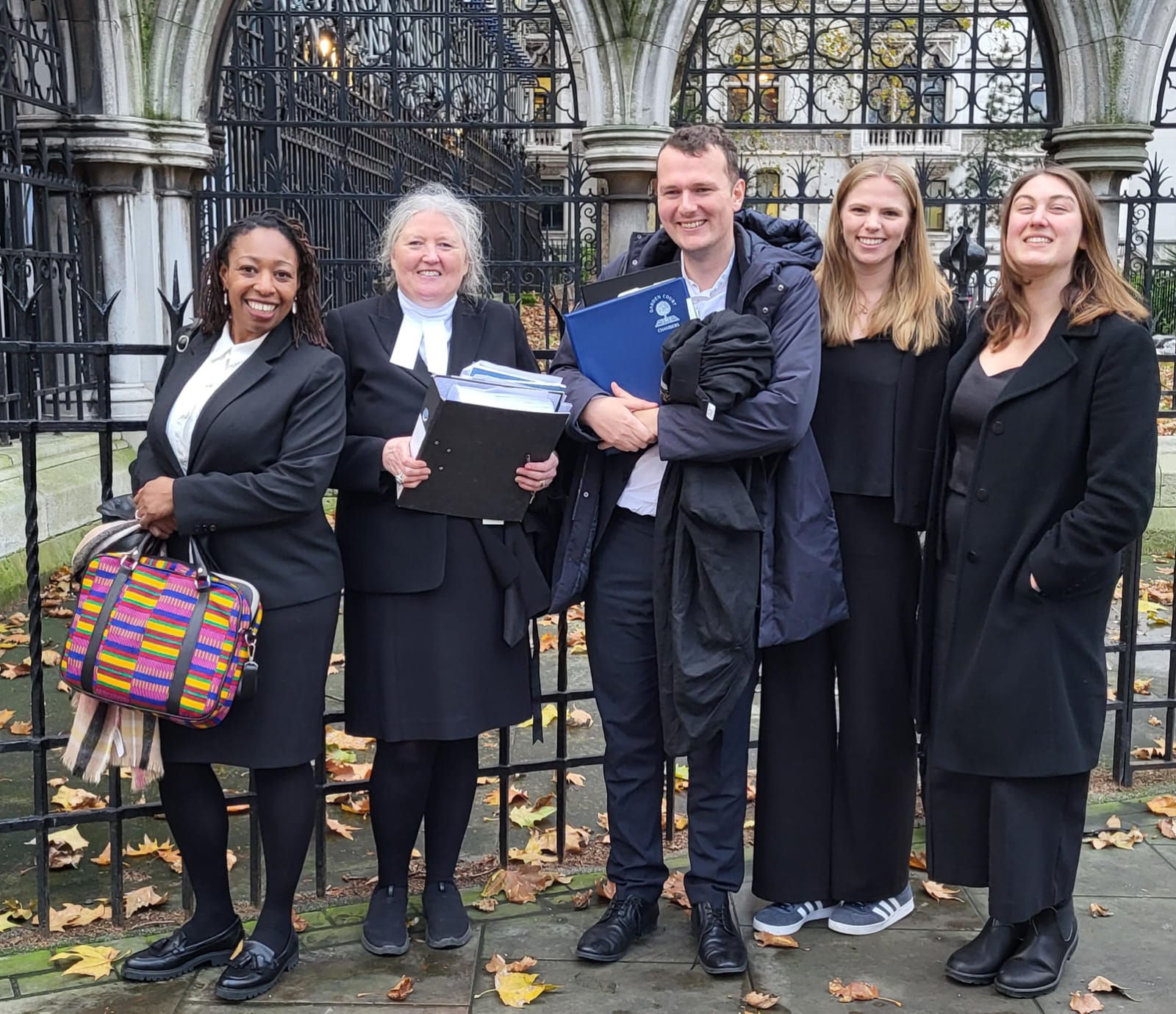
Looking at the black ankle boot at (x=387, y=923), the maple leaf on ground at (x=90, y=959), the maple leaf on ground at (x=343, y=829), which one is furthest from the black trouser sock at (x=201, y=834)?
the maple leaf on ground at (x=343, y=829)

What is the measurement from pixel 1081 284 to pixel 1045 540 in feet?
2.04

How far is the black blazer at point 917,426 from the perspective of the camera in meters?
3.28

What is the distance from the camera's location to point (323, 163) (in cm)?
1094

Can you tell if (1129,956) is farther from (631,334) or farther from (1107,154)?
(1107,154)

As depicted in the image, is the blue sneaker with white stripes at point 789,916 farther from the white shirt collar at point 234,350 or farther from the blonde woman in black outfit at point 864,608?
the white shirt collar at point 234,350

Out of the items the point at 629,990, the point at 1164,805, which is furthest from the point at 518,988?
the point at 1164,805

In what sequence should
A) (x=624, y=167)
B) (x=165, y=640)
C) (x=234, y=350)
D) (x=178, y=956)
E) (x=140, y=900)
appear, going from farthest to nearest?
1. (x=624, y=167)
2. (x=140, y=900)
3. (x=178, y=956)
4. (x=234, y=350)
5. (x=165, y=640)

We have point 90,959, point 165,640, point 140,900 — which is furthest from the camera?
point 140,900

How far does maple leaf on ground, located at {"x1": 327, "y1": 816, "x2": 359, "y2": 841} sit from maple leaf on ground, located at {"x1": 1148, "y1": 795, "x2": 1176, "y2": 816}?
8.82ft

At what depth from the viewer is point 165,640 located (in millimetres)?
2961

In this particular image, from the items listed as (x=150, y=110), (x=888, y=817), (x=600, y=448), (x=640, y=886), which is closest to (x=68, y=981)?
(x=640, y=886)

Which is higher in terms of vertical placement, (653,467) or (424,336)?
(424,336)

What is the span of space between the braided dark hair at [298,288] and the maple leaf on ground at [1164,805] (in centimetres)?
316

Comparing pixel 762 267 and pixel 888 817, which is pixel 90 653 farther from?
pixel 888 817
